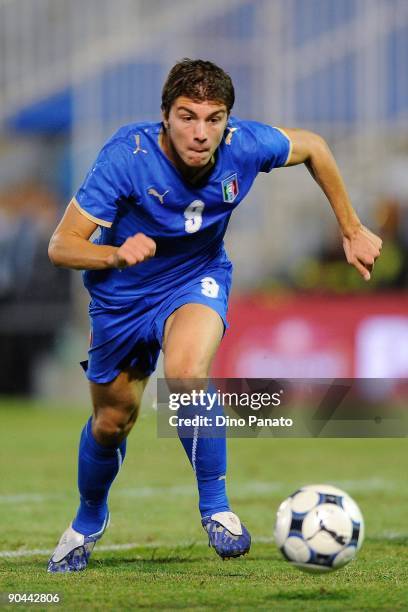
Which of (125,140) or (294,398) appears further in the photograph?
(294,398)

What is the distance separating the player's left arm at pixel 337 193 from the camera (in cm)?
548

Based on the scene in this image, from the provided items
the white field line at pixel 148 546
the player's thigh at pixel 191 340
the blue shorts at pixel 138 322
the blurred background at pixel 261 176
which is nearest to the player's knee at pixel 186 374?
the player's thigh at pixel 191 340

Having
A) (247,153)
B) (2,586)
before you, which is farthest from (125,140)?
(2,586)

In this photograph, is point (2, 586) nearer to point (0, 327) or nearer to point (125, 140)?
point (125, 140)

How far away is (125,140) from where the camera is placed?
5.23 metres

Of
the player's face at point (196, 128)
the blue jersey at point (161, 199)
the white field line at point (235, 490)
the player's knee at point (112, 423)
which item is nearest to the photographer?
the player's face at point (196, 128)

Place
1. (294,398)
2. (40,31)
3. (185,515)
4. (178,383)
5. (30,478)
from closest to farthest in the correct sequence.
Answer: (178,383)
(294,398)
(185,515)
(30,478)
(40,31)

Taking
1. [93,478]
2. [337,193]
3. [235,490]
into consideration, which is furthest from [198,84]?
[235,490]

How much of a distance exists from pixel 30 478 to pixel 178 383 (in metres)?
4.29

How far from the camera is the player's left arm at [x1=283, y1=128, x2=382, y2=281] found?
5480mm

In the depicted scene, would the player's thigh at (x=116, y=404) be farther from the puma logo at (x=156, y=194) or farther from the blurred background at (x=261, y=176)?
the blurred background at (x=261, y=176)

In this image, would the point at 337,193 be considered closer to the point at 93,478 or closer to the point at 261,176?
the point at 93,478

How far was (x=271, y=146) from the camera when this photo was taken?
17.9 feet

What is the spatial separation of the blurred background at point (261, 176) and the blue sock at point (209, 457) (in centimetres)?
754
